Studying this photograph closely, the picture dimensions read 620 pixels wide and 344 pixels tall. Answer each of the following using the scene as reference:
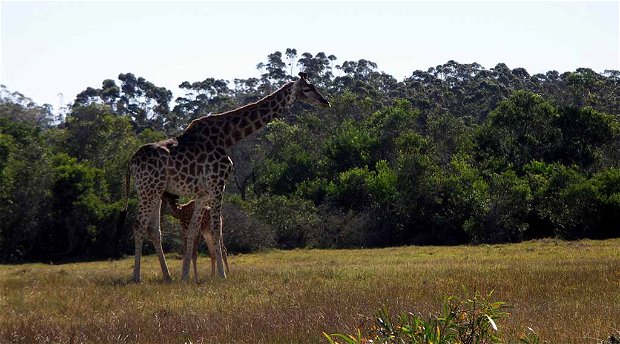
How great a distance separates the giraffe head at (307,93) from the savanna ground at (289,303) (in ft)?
11.5

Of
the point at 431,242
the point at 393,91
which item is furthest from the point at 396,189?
the point at 393,91

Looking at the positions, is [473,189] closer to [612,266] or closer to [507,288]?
[612,266]

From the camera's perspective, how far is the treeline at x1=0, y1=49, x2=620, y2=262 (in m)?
29.2

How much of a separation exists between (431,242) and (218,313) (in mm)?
22068

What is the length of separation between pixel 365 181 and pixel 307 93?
17.7m

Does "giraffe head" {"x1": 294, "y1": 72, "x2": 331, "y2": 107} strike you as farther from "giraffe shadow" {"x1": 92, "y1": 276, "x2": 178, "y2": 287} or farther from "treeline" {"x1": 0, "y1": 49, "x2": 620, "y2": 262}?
"treeline" {"x1": 0, "y1": 49, "x2": 620, "y2": 262}

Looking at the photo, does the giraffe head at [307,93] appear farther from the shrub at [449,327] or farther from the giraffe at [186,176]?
the shrub at [449,327]

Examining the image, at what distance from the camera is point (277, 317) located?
9.03 meters

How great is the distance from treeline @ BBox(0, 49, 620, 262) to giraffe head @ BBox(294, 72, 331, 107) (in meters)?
13.3

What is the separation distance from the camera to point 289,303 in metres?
10.5

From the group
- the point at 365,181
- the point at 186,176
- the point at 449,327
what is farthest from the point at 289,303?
the point at 365,181

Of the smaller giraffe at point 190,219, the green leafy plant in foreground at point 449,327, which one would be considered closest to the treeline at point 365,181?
the smaller giraffe at point 190,219

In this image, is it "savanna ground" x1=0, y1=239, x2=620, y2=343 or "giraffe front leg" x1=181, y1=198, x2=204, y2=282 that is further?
"giraffe front leg" x1=181, y1=198, x2=204, y2=282

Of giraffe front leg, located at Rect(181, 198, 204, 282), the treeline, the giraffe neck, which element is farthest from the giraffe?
the treeline
